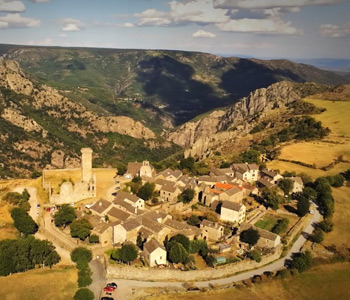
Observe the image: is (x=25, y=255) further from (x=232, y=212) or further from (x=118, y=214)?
(x=232, y=212)

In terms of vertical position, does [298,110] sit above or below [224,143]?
above

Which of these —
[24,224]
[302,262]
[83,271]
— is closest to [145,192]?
[24,224]

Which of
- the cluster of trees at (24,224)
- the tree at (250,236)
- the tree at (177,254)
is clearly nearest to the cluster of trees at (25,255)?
the cluster of trees at (24,224)

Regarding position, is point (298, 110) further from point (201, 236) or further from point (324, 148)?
point (201, 236)

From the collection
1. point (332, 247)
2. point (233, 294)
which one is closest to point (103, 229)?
point (233, 294)

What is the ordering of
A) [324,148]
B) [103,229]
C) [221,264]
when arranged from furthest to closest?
[324,148] → [103,229] → [221,264]

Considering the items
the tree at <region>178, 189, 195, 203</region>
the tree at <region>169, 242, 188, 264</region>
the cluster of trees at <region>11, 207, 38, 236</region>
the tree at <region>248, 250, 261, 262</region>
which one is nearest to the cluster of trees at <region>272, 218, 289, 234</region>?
the tree at <region>248, 250, 261, 262</region>

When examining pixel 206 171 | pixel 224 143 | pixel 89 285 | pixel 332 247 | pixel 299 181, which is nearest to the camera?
pixel 89 285
